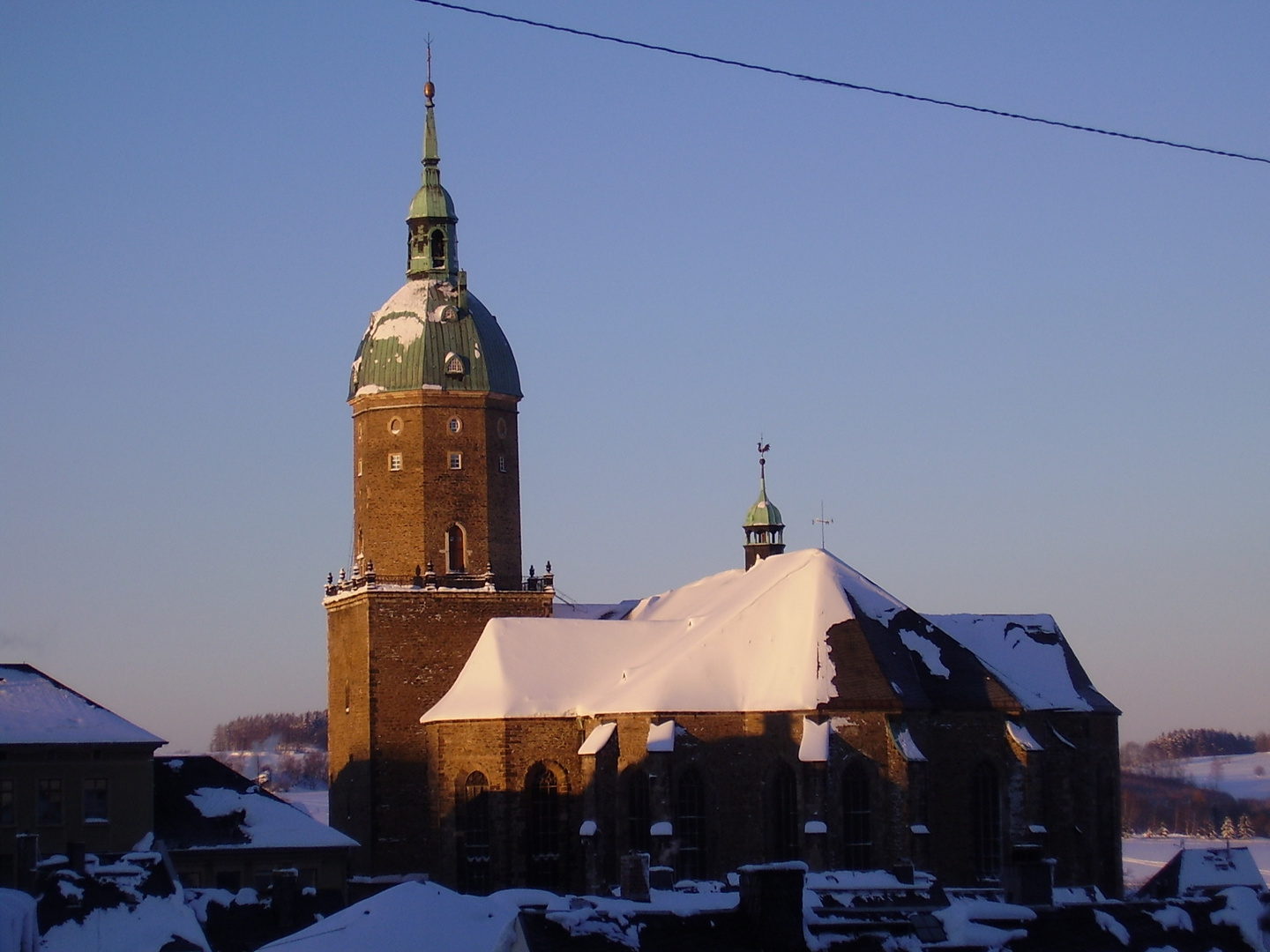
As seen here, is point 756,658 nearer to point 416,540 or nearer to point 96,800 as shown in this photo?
point 416,540

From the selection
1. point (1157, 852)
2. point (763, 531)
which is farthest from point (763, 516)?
point (1157, 852)

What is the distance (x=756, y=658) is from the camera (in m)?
60.6

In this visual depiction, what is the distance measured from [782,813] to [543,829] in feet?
22.5

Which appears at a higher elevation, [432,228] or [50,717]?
[432,228]

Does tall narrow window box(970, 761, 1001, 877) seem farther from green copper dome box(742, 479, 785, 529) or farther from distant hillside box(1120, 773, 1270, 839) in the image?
distant hillside box(1120, 773, 1270, 839)

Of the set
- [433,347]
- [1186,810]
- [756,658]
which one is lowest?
[1186,810]

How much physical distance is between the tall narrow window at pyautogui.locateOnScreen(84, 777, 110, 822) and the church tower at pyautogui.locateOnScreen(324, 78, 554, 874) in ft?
35.9

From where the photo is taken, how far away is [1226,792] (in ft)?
545

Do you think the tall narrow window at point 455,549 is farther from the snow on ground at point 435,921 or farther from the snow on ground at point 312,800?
the snow on ground at point 312,800

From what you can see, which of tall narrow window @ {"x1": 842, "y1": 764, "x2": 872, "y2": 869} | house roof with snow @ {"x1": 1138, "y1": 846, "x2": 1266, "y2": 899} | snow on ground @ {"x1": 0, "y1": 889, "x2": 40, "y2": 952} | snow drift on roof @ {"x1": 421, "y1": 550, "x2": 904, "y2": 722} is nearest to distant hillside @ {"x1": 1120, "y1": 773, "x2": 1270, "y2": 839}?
house roof with snow @ {"x1": 1138, "y1": 846, "x2": 1266, "y2": 899}

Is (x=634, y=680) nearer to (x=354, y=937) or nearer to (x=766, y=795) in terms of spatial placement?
(x=766, y=795)

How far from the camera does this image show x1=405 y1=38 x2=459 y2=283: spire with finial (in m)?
68.6

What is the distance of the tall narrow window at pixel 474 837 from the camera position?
60438 mm

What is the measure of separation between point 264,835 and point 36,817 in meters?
5.57
